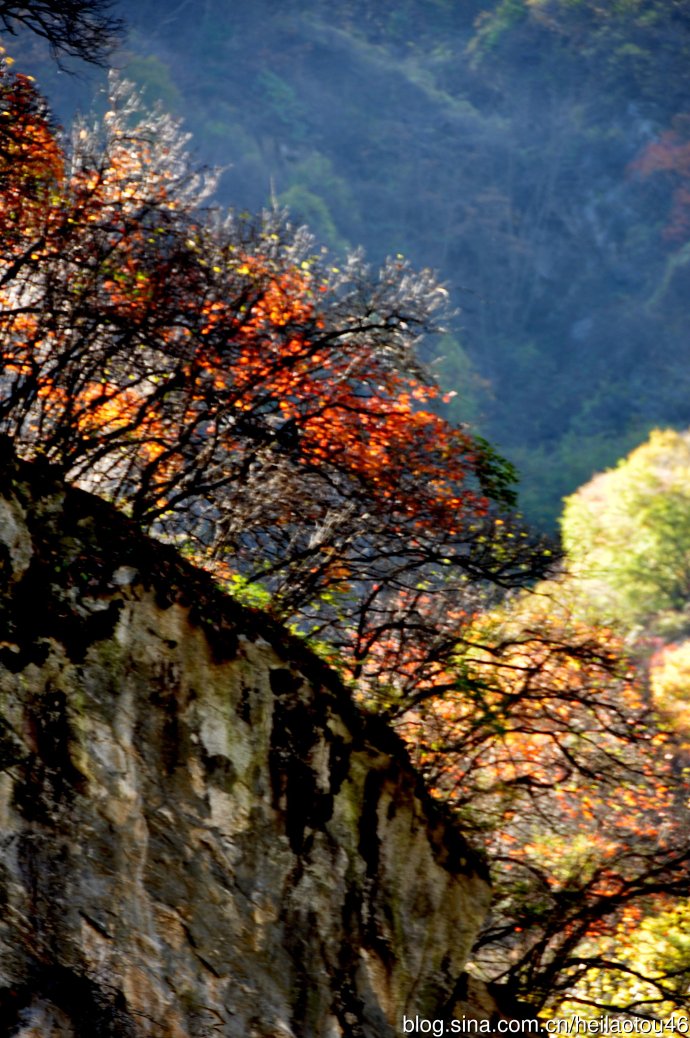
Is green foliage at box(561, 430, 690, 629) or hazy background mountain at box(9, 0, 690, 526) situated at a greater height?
hazy background mountain at box(9, 0, 690, 526)

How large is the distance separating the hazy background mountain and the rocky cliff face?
83.5 meters

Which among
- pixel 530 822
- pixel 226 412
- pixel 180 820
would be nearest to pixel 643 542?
pixel 530 822

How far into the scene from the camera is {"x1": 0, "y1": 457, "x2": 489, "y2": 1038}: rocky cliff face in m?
6.43

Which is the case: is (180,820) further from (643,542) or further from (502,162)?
(502,162)

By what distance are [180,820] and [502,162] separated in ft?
425

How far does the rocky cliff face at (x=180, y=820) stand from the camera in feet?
21.1

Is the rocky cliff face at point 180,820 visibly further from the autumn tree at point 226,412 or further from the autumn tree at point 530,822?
the autumn tree at point 530,822

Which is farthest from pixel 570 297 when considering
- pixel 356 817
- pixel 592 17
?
pixel 356 817

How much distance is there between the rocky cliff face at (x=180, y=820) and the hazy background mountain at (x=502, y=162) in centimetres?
8348

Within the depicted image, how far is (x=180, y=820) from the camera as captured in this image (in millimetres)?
7590

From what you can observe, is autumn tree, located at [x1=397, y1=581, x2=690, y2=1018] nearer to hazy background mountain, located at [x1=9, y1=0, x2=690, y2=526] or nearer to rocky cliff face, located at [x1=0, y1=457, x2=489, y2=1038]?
rocky cliff face, located at [x1=0, y1=457, x2=489, y2=1038]

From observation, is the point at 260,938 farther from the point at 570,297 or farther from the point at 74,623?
the point at 570,297

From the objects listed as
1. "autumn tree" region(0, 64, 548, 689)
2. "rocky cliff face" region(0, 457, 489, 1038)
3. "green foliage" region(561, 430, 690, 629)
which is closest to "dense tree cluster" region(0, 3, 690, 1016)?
"autumn tree" region(0, 64, 548, 689)

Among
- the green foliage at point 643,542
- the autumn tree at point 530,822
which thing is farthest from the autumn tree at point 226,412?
the green foliage at point 643,542
